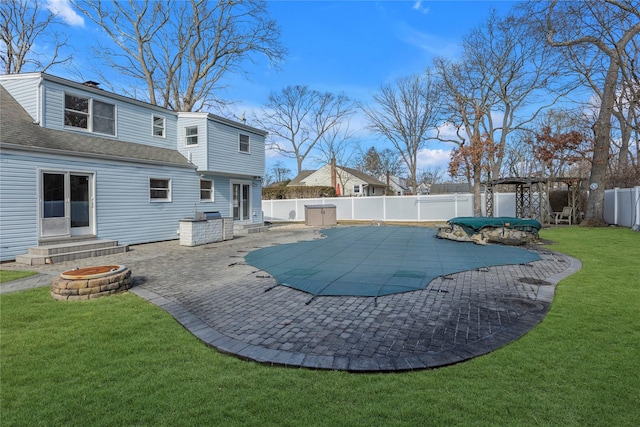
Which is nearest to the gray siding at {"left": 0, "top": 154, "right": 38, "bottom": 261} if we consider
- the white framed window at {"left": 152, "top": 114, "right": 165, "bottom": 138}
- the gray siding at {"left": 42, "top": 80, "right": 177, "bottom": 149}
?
the gray siding at {"left": 42, "top": 80, "right": 177, "bottom": 149}

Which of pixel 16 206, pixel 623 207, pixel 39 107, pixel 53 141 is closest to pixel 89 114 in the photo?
pixel 39 107

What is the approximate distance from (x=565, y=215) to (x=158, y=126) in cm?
2020

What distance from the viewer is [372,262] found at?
7906 millimetres

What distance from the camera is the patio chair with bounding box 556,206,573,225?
1738cm

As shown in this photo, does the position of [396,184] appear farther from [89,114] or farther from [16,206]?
[16,206]

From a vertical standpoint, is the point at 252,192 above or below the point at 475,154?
below

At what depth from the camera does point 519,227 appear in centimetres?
1110

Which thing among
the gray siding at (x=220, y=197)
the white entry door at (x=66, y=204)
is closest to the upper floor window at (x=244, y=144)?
the gray siding at (x=220, y=197)

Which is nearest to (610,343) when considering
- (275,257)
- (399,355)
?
(399,355)

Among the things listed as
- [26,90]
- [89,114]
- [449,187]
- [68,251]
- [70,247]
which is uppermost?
[449,187]

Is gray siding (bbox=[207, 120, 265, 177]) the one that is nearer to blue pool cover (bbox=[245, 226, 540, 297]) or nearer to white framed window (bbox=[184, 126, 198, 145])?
white framed window (bbox=[184, 126, 198, 145])

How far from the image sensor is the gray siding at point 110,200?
853cm

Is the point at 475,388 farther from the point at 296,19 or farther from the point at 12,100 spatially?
the point at 296,19

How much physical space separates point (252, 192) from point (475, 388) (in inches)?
640
